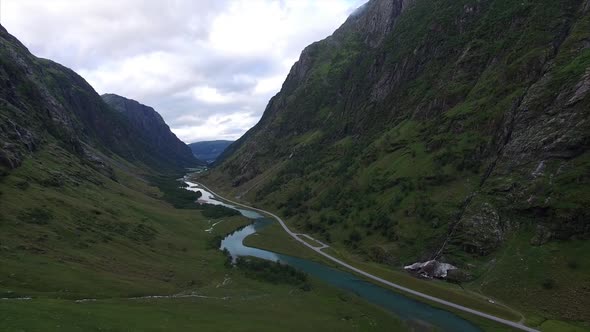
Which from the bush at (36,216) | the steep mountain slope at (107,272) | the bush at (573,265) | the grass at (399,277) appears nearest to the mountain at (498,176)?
the bush at (573,265)

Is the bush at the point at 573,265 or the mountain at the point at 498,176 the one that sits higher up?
the mountain at the point at 498,176

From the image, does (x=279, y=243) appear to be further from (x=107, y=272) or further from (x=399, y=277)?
(x=107, y=272)

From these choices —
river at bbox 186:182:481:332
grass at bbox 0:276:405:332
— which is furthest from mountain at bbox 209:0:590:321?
grass at bbox 0:276:405:332

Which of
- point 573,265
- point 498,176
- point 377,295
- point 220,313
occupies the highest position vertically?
Answer: point 498,176

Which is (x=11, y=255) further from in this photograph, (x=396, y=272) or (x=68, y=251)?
(x=396, y=272)

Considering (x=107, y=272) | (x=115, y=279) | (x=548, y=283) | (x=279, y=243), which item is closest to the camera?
(x=115, y=279)

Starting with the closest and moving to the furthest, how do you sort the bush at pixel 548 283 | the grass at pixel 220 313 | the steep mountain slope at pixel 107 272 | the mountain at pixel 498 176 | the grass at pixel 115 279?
the grass at pixel 220 313 → the grass at pixel 115 279 → the steep mountain slope at pixel 107 272 → the bush at pixel 548 283 → the mountain at pixel 498 176

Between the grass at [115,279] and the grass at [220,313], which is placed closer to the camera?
the grass at [220,313]

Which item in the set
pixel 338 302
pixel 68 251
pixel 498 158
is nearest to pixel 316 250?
pixel 338 302

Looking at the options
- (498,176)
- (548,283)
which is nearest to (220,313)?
(548,283)

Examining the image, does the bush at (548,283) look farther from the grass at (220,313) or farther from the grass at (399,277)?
the grass at (220,313)

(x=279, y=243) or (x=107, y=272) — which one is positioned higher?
(x=279, y=243)

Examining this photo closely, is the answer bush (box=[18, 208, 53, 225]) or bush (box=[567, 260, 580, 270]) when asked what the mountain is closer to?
bush (box=[567, 260, 580, 270])
